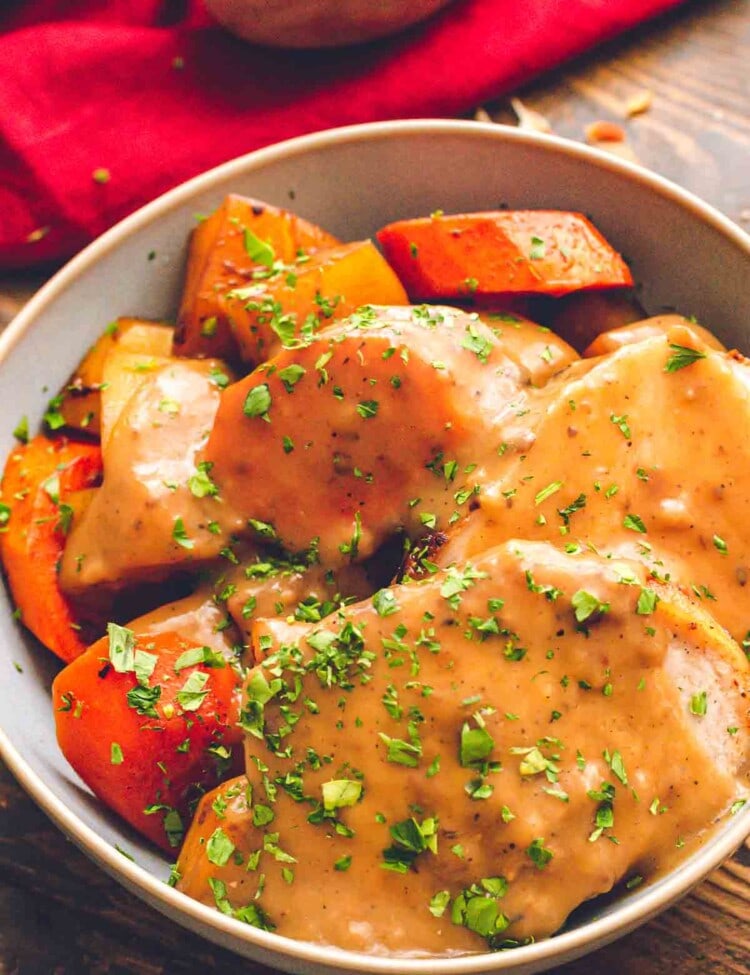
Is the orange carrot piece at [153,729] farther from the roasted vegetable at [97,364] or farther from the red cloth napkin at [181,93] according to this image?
the red cloth napkin at [181,93]

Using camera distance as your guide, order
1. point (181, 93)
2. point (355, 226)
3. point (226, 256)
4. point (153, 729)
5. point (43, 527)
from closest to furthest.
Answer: point (153, 729) < point (43, 527) < point (226, 256) < point (355, 226) < point (181, 93)

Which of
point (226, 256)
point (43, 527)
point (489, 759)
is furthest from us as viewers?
point (226, 256)

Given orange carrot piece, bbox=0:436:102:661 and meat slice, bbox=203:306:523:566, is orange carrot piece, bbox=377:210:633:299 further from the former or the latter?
orange carrot piece, bbox=0:436:102:661

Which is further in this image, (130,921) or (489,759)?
(130,921)

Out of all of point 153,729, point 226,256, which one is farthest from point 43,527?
point 226,256

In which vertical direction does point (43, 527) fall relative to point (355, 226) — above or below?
below

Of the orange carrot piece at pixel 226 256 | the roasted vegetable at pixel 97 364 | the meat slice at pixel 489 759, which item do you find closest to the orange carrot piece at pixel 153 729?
the meat slice at pixel 489 759

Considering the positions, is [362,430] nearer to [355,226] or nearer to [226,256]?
[226,256]
